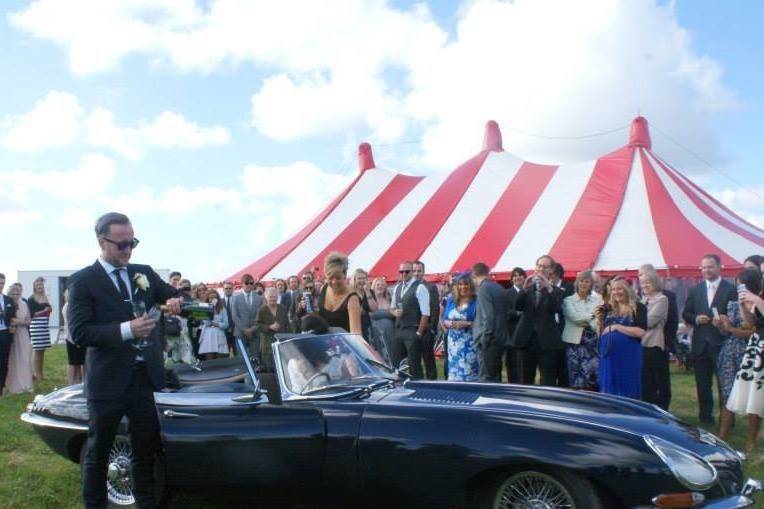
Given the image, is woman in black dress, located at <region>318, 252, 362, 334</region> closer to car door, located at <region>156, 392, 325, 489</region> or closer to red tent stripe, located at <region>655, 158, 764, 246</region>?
car door, located at <region>156, 392, 325, 489</region>

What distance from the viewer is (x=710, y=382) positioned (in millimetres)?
7375

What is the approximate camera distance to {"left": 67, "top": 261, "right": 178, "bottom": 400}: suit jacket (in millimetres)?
3646

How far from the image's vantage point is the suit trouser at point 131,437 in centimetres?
372

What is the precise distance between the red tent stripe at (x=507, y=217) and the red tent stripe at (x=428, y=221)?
1.09m

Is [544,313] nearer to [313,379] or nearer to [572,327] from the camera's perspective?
[572,327]

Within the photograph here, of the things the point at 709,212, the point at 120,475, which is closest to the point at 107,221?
the point at 120,475

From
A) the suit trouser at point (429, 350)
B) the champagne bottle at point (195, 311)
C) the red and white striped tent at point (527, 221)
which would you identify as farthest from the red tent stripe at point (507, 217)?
the champagne bottle at point (195, 311)

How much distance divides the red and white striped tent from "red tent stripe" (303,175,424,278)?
0.03 m

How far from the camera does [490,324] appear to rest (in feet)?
24.1

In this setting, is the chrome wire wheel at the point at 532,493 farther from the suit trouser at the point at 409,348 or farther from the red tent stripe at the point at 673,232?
the red tent stripe at the point at 673,232

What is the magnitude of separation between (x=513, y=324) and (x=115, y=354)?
510 centimetres

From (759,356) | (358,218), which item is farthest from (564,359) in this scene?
(358,218)

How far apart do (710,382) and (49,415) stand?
6.22m

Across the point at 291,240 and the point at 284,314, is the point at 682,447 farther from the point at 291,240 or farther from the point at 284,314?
the point at 291,240
